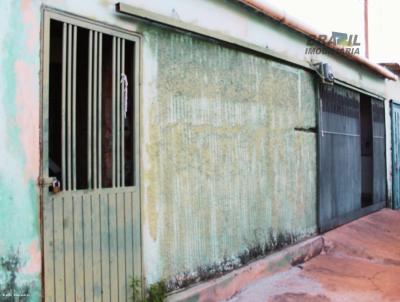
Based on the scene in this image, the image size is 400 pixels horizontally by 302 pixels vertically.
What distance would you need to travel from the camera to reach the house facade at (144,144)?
9.54 ft

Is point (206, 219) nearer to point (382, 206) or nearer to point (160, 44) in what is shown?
point (160, 44)

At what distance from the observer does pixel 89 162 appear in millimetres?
3369

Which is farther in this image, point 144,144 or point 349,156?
point 349,156

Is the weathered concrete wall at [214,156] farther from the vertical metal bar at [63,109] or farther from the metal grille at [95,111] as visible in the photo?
the vertical metal bar at [63,109]

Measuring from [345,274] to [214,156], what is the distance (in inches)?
94.2

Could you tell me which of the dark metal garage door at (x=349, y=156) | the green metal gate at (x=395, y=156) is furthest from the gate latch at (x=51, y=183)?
the green metal gate at (x=395, y=156)

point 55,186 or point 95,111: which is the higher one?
point 95,111

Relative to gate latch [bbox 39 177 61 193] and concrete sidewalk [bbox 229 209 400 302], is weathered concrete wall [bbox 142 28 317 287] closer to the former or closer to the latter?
concrete sidewalk [bbox 229 209 400 302]

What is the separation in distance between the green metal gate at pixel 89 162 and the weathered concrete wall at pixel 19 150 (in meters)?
0.08

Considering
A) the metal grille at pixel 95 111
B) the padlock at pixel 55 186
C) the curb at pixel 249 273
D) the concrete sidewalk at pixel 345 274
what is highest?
the metal grille at pixel 95 111

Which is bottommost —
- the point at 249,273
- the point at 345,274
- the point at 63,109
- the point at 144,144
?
the point at 345,274

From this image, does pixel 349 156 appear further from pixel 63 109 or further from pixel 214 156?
pixel 63 109

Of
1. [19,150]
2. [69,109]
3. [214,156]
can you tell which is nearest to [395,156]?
[214,156]

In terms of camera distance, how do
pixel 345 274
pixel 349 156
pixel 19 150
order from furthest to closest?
pixel 349 156 < pixel 345 274 < pixel 19 150
